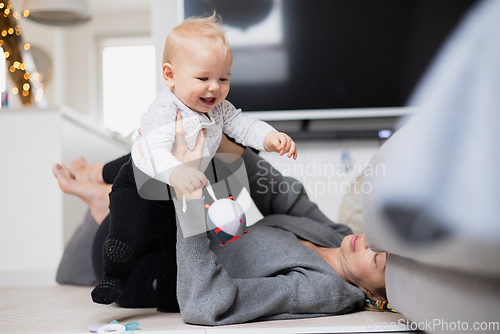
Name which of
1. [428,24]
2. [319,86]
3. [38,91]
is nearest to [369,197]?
[319,86]

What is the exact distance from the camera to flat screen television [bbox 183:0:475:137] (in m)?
2.08

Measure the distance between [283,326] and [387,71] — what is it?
1.65 m

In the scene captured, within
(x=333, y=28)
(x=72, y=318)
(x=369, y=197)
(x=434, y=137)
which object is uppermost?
(x=333, y=28)

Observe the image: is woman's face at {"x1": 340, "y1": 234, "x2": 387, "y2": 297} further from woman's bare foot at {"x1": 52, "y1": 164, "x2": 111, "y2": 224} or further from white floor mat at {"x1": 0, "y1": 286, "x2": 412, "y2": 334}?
woman's bare foot at {"x1": 52, "y1": 164, "x2": 111, "y2": 224}

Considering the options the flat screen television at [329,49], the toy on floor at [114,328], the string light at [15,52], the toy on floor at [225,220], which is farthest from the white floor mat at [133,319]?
the string light at [15,52]

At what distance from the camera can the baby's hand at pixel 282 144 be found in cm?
88

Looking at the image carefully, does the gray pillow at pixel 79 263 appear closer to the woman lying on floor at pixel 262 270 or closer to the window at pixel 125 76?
the woman lying on floor at pixel 262 270

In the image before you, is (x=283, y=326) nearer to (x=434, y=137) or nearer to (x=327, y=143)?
(x=434, y=137)

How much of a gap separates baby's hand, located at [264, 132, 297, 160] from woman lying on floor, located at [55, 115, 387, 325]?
18 centimetres

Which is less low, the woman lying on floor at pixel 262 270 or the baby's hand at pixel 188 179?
the baby's hand at pixel 188 179

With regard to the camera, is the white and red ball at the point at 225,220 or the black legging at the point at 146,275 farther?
the black legging at the point at 146,275

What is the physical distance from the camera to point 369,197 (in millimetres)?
768

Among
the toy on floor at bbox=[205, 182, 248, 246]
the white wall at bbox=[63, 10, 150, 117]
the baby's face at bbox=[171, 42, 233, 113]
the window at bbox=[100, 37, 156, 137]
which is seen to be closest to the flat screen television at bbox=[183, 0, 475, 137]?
the baby's face at bbox=[171, 42, 233, 113]

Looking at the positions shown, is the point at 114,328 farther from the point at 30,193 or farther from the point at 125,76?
the point at 125,76
